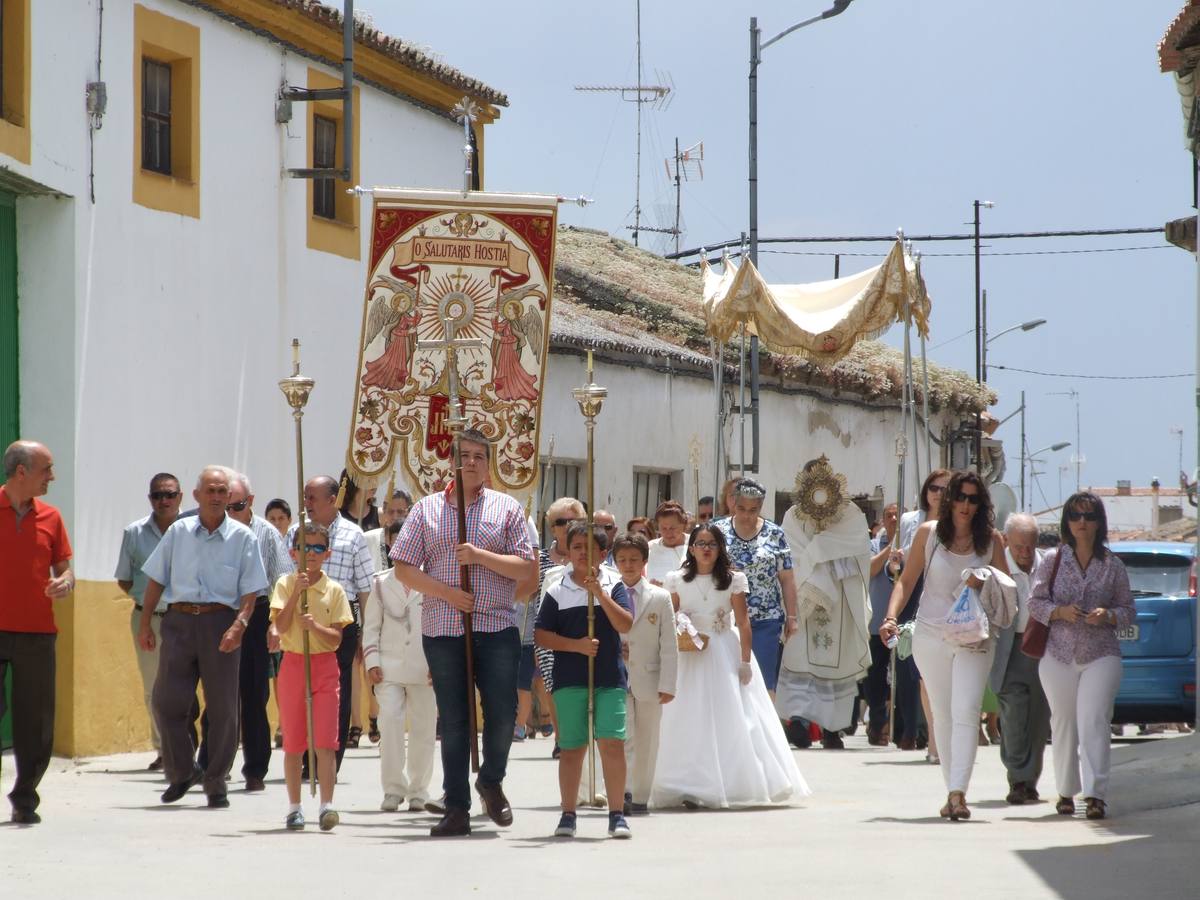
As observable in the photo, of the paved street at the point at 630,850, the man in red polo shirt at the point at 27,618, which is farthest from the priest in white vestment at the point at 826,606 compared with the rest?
the man in red polo shirt at the point at 27,618

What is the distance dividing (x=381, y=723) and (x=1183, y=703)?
7984 mm

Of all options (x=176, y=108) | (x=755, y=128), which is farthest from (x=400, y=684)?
(x=755, y=128)

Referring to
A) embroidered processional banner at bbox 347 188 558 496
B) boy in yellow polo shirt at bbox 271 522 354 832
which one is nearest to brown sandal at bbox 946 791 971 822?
boy in yellow polo shirt at bbox 271 522 354 832

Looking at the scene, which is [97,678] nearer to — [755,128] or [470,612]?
[470,612]

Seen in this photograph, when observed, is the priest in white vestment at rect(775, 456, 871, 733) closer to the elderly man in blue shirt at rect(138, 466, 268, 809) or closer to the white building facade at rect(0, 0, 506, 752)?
the white building facade at rect(0, 0, 506, 752)

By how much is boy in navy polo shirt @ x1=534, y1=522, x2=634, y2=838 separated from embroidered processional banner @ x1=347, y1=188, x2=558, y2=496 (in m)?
4.77

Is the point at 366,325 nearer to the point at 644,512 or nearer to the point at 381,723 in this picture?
the point at 381,723

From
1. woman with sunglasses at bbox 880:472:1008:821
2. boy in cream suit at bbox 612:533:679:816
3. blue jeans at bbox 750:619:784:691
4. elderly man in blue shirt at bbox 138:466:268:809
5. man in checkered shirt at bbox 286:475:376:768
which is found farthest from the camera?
blue jeans at bbox 750:619:784:691

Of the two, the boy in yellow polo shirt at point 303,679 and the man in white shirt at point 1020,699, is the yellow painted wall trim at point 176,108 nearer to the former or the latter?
the boy in yellow polo shirt at point 303,679

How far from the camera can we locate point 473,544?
10.6m

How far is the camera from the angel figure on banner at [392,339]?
51.6ft

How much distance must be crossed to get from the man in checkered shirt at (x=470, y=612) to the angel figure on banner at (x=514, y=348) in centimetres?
527

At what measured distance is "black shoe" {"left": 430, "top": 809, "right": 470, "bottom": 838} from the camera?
→ 10414 millimetres

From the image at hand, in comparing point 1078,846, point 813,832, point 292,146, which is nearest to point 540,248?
point 292,146
